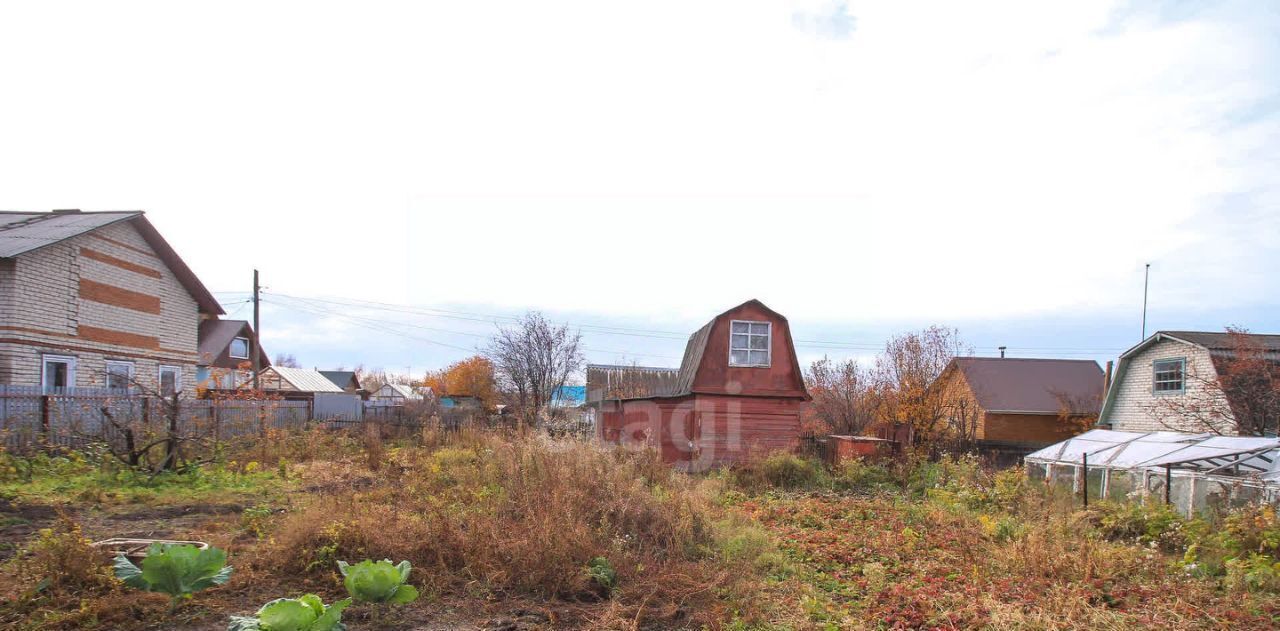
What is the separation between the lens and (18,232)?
1652cm

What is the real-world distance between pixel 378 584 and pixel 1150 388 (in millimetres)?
25273

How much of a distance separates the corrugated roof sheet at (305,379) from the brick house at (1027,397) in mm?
35676

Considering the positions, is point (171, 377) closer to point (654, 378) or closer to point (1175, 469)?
point (654, 378)

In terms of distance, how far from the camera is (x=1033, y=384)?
97.7ft

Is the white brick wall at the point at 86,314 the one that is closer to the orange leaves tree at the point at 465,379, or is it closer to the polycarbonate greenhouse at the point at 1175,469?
the polycarbonate greenhouse at the point at 1175,469

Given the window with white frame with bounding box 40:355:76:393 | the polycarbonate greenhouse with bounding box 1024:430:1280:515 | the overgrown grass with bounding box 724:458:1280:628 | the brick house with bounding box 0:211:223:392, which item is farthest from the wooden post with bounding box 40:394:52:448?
the polycarbonate greenhouse with bounding box 1024:430:1280:515

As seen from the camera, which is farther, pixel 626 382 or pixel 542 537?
pixel 626 382

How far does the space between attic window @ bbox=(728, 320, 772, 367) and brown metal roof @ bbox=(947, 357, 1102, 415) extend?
39.3ft

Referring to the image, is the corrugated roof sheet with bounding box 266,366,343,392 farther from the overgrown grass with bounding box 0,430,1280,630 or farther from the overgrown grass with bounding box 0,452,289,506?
the overgrown grass with bounding box 0,430,1280,630

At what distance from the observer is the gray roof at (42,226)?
15127mm

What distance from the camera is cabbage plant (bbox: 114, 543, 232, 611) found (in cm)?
450

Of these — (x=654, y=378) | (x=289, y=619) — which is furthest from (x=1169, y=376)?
(x=289, y=619)

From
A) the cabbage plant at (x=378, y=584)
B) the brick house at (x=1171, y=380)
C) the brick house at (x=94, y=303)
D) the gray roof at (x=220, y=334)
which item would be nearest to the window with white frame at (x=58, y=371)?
the brick house at (x=94, y=303)

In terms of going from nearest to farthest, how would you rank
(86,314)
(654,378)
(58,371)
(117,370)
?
(58,371)
(86,314)
(117,370)
(654,378)
